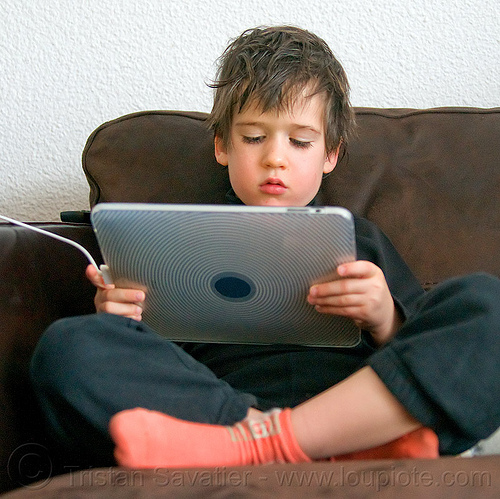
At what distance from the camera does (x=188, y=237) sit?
763 mm

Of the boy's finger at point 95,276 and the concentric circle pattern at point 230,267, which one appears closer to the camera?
the concentric circle pattern at point 230,267

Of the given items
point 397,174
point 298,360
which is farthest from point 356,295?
point 397,174

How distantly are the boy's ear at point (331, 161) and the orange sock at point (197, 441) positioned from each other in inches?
19.3

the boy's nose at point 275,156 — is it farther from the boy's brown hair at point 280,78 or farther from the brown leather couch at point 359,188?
the brown leather couch at point 359,188

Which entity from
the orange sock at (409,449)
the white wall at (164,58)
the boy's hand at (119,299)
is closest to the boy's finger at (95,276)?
the boy's hand at (119,299)

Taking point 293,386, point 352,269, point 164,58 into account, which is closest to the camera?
point 352,269

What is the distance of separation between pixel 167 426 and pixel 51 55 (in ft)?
3.28

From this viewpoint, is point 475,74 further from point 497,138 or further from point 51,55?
point 51,55

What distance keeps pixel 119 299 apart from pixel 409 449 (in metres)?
0.42

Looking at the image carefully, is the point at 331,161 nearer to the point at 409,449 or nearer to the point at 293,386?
the point at 293,386

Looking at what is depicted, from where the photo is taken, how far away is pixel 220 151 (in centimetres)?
107

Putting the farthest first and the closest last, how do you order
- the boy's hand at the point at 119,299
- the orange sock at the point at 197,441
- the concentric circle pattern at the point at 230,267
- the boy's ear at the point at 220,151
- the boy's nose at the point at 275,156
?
1. the boy's ear at the point at 220,151
2. the boy's nose at the point at 275,156
3. the boy's hand at the point at 119,299
4. the concentric circle pattern at the point at 230,267
5. the orange sock at the point at 197,441

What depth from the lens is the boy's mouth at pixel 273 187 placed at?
98 centimetres

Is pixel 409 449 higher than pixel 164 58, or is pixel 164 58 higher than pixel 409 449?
pixel 164 58
